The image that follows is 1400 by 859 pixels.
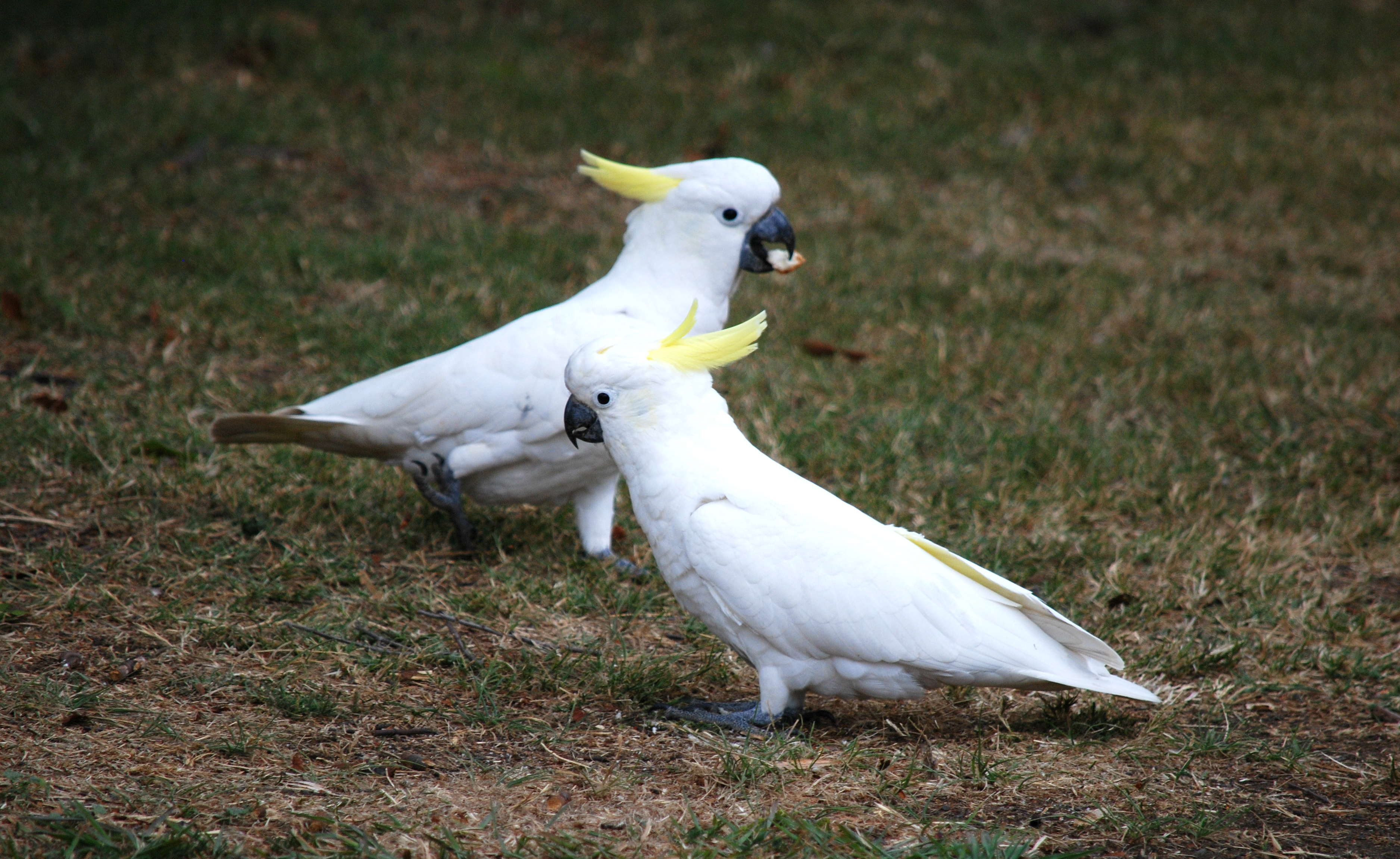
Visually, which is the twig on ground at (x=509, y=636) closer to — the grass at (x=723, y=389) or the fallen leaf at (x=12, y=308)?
the grass at (x=723, y=389)

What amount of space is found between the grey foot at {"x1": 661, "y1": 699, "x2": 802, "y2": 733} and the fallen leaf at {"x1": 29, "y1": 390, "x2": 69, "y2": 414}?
227 centimetres

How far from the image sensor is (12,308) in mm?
4180

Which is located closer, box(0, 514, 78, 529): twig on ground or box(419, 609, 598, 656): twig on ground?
box(419, 609, 598, 656): twig on ground

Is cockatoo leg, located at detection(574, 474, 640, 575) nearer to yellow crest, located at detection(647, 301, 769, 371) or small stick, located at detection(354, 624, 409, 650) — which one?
small stick, located at detection(354, 624, 409, 650)

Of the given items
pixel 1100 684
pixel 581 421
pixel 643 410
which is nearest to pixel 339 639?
pixel 581 421

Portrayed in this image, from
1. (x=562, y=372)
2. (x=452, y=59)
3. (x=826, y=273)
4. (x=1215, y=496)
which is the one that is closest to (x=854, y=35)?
(x=452, y=59)

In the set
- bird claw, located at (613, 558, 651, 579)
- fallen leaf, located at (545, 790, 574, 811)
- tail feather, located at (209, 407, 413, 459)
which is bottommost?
bird claw, located at (613, 558, 651, 579)

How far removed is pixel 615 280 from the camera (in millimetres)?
3123

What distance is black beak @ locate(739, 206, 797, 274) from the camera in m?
3.07

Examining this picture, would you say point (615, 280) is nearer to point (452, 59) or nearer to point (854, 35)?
point (452, 59)

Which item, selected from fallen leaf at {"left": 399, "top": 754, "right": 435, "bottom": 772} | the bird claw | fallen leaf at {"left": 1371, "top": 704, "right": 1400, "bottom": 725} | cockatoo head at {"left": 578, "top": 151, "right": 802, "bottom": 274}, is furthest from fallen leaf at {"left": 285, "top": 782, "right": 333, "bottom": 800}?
fallen leaf at {"left": 1371, "top": 704, "right": 1400, "bottom": 725}

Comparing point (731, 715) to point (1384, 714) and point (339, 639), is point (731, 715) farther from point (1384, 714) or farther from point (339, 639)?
point (1384, 714)

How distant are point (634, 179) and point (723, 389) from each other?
1336mm

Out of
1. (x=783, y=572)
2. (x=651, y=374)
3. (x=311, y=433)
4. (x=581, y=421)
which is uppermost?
(x=651, y=374)
